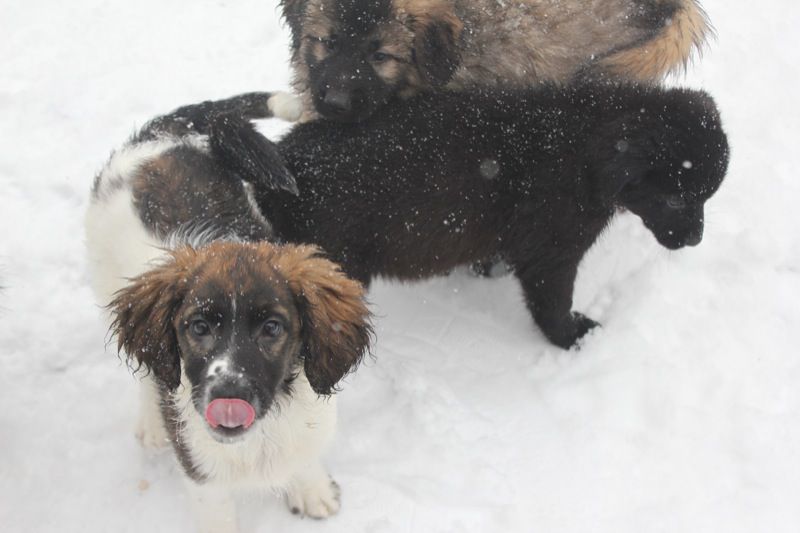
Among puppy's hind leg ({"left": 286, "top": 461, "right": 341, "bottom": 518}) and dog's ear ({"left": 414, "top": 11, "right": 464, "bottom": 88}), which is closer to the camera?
puppy's hind leg ({"left": 286, "top": 461, "right": 341, "bottom": 518})

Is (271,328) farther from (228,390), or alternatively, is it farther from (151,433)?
(151,433)

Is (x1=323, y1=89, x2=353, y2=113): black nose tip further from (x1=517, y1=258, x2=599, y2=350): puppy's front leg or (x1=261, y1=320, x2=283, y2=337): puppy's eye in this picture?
(x1=261, y1=320, x2=283, y2=337): puppy's eye

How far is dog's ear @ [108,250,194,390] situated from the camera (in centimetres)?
249

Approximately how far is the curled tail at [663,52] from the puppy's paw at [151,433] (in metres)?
2.69

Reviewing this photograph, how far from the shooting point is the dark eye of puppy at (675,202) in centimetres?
329

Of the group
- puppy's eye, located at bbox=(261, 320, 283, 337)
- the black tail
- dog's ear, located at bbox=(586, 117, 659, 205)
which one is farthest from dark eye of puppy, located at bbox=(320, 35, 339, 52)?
puppy's eye, located at bbox=(261, 320, 283, 337)

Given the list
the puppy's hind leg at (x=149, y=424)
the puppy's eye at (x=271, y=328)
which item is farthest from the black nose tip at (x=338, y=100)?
the puppy's hind leg at (x=149, y=424)

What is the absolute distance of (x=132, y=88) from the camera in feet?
16.5

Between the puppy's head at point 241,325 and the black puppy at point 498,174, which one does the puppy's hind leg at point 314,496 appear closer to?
the puppy's head at point 241,325

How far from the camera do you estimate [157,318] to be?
2494mm

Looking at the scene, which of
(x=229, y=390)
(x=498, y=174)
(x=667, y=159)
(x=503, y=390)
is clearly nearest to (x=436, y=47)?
(x=498, y=174)

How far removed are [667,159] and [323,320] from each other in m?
1.61

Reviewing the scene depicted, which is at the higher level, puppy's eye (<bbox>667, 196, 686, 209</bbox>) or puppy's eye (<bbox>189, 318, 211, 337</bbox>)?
puppy's eye (<bbox>189, 318, 211, 337</bbox>)

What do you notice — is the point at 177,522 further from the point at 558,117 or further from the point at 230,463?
the point at 558,117
